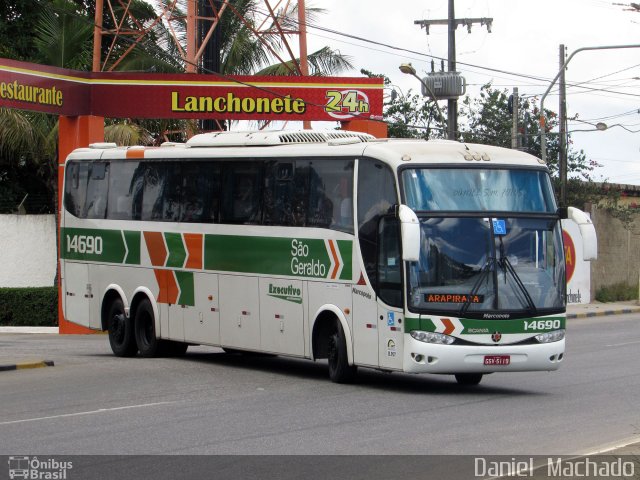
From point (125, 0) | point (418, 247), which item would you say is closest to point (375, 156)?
point (418, 247)

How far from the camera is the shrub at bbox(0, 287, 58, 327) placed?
35.4 meters

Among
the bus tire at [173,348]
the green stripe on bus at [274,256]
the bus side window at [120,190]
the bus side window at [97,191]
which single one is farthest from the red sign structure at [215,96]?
the green stripe on bus at [274,256]

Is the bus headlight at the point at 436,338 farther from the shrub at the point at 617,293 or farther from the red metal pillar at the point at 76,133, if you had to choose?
the shrub at the point at 617,293

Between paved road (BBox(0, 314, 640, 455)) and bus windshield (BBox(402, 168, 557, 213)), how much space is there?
2427mm

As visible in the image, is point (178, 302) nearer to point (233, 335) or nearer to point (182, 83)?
point (233, 335)

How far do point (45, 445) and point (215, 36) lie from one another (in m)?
23.5

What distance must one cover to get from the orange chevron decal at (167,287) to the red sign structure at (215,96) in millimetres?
9656

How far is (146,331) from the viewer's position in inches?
883

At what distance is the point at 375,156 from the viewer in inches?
663

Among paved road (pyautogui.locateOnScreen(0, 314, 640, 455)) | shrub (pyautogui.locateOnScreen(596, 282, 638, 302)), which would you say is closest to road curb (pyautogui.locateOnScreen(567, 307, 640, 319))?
shrub (pyautogui.locateOnScreen(596, 282, 638, 302))

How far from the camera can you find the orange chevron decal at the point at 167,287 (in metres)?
21.3

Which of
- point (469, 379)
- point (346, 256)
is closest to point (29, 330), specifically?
point (346, 256)

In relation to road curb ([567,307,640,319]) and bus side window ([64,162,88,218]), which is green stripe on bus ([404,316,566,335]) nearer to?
bus side window ([64,162,88,218])

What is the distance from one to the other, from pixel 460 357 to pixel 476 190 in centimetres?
223
